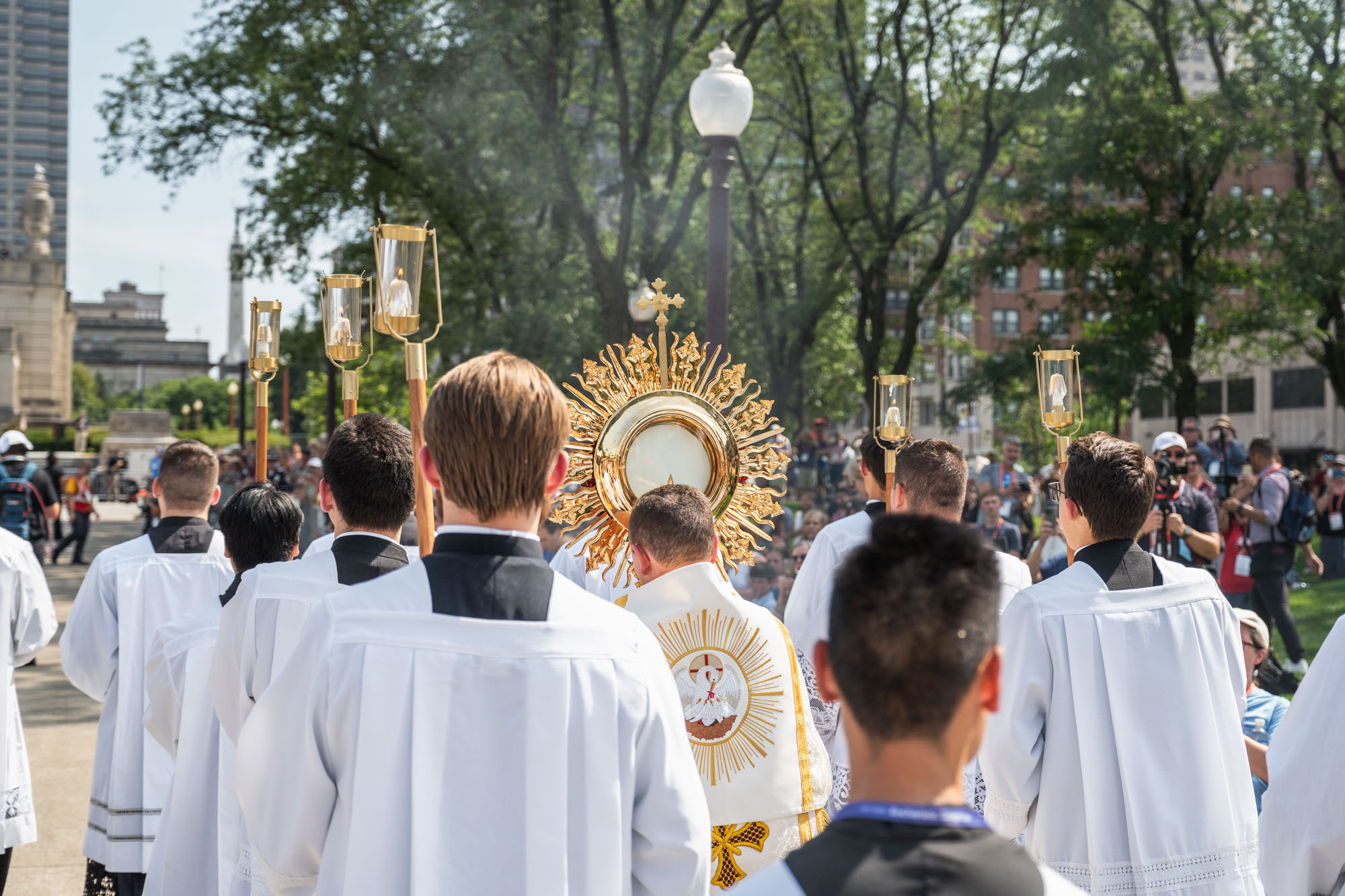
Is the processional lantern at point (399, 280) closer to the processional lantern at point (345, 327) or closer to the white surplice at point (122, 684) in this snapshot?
the processional lantern at point (345, 327)

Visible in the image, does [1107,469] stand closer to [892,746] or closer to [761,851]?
[761,851]

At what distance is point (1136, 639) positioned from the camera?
345 centimetres

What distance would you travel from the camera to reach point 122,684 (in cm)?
506

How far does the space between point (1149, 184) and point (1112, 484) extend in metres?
18.4

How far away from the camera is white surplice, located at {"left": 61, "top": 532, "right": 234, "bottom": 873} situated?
16.3 feet

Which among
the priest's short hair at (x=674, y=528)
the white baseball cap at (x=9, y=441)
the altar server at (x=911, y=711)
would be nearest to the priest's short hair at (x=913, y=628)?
the altar server at (x=911, y=711)

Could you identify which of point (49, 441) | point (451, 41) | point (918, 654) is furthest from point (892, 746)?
point (49, 441)

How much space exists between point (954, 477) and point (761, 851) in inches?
57.5

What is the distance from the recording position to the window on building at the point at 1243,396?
39344mm

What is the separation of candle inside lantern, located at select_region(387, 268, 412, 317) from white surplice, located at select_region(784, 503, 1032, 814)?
2.04 m

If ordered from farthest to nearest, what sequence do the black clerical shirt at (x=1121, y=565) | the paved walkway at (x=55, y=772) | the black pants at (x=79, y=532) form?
the black pants at (x=79, y=532) → the paved walkway at (x=55, y=772) → the black clerical shirt at (x=1121, y=565)

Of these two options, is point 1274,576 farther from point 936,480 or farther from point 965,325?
point 965,325

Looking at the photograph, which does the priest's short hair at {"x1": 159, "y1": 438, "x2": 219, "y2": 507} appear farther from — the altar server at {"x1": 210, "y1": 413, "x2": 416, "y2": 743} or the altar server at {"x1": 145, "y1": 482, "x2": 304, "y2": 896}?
the altar server at {"x1": 210, "y1": 413, "x2": 416, "y2": 743}

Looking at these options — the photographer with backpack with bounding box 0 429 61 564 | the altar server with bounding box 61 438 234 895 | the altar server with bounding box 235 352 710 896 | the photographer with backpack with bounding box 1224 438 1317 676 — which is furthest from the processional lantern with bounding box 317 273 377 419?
the photographer with backpack with bounding box 0 429 61 564
